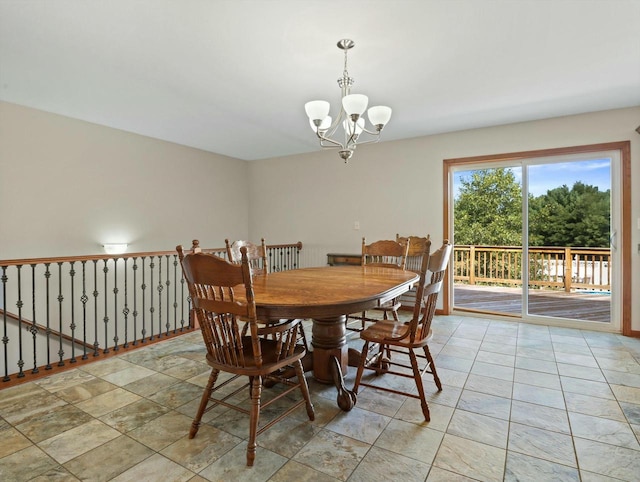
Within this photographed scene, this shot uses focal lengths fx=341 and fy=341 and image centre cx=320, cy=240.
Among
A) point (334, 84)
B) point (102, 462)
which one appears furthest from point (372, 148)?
point (102, 462)

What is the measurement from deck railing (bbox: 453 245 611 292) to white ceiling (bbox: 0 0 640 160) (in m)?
2.07

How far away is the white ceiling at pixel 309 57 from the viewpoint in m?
2.01

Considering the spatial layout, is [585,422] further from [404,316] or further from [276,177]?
[276,177]

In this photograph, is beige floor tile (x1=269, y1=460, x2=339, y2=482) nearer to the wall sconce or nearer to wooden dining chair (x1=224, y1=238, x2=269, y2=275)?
wooden dining chair (x1=224, y1=238, x2=269, y2=275)

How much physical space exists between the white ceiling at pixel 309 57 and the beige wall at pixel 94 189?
0.31 metres

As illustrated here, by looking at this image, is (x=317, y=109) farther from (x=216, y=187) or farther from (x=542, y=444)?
(x=216, y=187)

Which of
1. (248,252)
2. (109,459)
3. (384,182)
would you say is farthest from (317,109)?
(384,182)

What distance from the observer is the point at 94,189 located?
160 inches

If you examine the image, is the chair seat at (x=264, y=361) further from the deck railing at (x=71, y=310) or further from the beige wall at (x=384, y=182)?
the beige wall at (x=384, y=182)

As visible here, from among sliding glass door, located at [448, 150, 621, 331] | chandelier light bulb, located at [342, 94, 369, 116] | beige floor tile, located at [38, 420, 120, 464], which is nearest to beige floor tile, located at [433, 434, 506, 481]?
beige floor tile, located at [38, 420, 120, 464]

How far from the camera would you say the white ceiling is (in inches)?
79.3

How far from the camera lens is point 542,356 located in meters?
3.00

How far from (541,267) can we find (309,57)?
179 inches

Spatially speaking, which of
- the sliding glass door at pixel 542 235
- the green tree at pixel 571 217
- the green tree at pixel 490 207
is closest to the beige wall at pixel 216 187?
the sliding glass door at pixel 542 235
